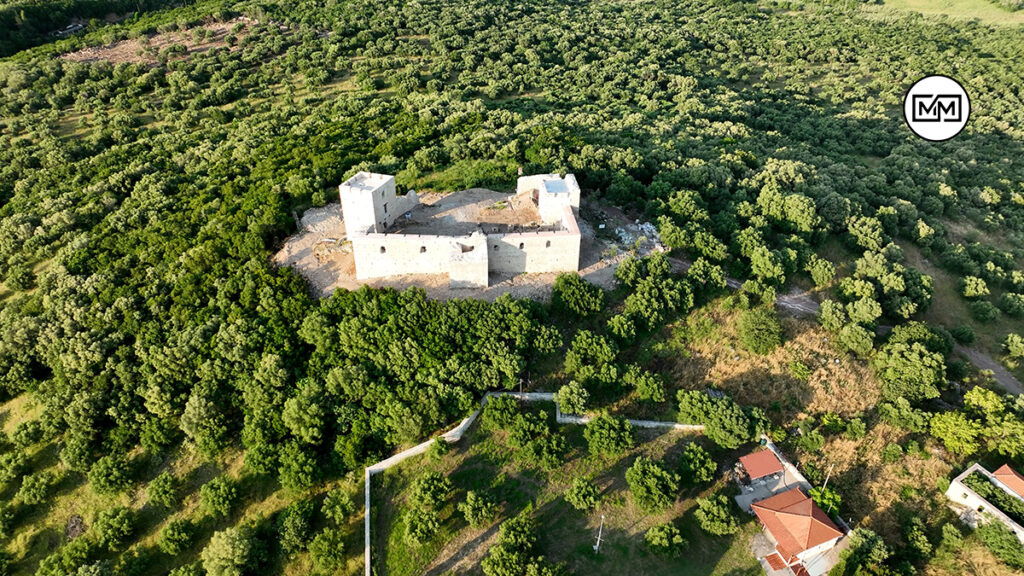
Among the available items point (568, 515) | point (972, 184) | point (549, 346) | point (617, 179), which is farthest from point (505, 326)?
point (972, 184)

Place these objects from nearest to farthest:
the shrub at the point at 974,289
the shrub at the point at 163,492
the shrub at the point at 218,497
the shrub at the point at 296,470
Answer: the shrub at the point at 218,497 → the shrub at the point at 296,470 → the shrub at the point at 163,492 → the shrub at the point at 974,289

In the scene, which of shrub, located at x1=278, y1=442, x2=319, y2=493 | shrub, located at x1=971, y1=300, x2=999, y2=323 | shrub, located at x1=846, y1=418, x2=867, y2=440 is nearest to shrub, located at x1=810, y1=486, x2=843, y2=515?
shrub, located at x1=846, y1=418, x2=867, y2=440

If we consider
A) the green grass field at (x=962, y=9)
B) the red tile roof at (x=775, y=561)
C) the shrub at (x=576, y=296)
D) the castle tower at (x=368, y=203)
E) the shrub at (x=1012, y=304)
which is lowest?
the shrub at (x=1012, y=304)

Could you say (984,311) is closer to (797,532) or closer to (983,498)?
(983,498)

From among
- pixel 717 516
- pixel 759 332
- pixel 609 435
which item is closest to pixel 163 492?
pixel 609 435

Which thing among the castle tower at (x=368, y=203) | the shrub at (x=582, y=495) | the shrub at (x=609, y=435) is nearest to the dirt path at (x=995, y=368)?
the shrub at (x=609, y=435)

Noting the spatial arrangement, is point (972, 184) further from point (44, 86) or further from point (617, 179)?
point (44, 86)

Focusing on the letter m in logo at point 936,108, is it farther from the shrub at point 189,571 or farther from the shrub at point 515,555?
the shrub at point 189,571
